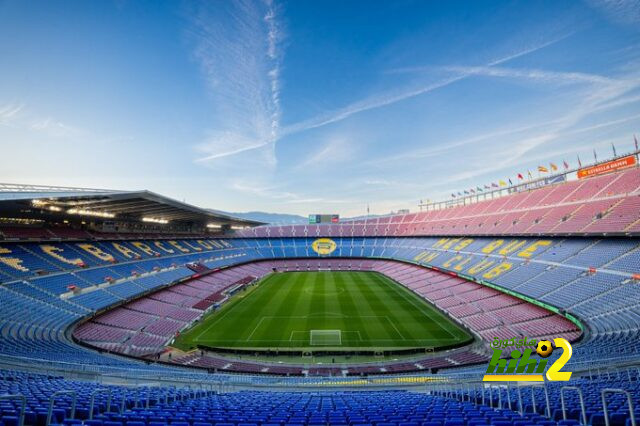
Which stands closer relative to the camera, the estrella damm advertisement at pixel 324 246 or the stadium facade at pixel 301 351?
the stadium facade at pixel 301 351

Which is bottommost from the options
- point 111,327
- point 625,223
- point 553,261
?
point 111,327

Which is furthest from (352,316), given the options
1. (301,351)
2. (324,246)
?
(324,246)

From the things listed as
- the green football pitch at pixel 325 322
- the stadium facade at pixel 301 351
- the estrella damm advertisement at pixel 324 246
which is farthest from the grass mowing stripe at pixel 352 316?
the estrella damm advertisement at pixel 324 246

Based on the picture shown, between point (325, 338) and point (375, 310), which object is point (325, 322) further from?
point (375, 310)

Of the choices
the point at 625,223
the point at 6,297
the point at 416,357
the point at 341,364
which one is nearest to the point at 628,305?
the point at 625,223

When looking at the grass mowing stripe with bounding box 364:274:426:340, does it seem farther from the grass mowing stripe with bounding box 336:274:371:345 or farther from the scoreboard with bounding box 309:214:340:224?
the scoreboard with bounding box 309:214:340:224

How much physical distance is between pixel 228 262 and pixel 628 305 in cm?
5313

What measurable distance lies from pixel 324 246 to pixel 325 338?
157 feet

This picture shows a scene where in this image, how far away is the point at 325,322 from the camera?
33062 millimetres

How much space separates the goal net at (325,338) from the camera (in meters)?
27.6

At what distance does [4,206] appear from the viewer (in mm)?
23531

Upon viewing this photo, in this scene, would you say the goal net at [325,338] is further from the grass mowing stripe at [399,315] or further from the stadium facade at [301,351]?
the grass mowing stripe at [399,315]

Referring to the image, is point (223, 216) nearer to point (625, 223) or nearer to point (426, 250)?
point (426, 250)

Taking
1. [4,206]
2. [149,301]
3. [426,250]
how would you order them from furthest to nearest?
[426,250] → [149,301] → [4,206]
